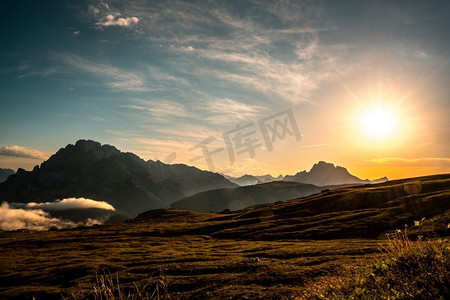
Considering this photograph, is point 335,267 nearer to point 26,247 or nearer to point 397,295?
point 397,295

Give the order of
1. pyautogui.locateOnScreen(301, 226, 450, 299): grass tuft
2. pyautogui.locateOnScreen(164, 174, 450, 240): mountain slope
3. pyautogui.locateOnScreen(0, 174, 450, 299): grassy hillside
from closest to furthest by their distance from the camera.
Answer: pyautogui.locateOnScreen(301, 226, 450, 299): grass tuft, pyautogui.locateOnScreen(0, 174, 450, 299): grassy hillside, pyautogui.locateOnScreen(164, 174, 450, 240): mountain slope

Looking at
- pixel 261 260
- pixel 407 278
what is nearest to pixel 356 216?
pixel 261 260

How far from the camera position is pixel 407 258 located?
1048cm

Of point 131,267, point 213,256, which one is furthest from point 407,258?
point 131,267

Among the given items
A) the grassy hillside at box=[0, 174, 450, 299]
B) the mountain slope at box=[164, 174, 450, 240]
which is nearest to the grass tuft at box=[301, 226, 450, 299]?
the grassy hillside at box=[0, 174, 450, 299]

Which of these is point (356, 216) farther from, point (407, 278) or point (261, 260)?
point (407, 278)

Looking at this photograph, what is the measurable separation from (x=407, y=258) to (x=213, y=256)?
43.1 meters

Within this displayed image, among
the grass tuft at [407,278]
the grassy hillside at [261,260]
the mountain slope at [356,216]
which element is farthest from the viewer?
the mountain slope at [356,216]

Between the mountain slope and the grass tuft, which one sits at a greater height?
the grass tuft

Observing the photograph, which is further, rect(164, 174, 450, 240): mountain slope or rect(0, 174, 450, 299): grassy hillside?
rect(164, 174, 450, 240): mountain slope

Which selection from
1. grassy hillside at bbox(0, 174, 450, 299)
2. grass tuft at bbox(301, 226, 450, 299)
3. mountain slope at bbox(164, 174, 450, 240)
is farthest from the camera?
mountain slope at bbox(164, 174, 450, 240)

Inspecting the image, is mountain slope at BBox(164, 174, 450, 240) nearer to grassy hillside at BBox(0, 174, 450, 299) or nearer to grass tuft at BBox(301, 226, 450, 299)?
grassy hillside at BBox(0, 174, 450, 299)

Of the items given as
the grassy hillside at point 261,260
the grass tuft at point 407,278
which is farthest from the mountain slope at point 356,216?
the grass tuft at point 407,278

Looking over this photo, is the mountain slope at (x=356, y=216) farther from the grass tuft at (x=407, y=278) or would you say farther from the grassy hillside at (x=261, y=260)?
the grass tuft at (x=407, y=278)
